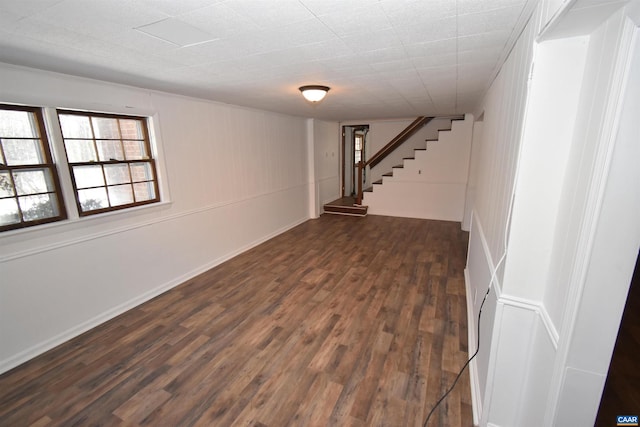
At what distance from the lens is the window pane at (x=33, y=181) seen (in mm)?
2232

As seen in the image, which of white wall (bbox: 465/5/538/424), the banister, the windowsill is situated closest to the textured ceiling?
white wall (bbox: 465/5/538/424)

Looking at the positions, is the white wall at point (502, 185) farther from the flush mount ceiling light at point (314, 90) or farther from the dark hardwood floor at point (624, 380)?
the flush mount ceiling light at point (314, 90)

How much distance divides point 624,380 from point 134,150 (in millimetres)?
4684

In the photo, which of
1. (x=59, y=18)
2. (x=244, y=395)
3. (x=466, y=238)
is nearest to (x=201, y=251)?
(x=244, y=395)

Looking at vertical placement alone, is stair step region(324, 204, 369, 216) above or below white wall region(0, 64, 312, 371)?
below

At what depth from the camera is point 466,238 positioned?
Answer: 16.9ft

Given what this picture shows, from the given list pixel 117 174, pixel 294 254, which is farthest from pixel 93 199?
pixel 294 254

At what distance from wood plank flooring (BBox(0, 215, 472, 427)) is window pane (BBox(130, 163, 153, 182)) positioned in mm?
1406

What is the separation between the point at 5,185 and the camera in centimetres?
216

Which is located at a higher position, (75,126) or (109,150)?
(75,126)

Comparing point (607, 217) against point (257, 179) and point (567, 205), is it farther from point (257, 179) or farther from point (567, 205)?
point (257, 179)

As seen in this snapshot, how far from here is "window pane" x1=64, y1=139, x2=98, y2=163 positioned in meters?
2.53

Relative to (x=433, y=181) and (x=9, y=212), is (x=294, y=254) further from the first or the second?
(x=433, y=181)

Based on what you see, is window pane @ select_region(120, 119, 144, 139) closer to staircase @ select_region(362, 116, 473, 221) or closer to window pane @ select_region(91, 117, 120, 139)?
window pane @ select_region(91, 117, 120, 139)
